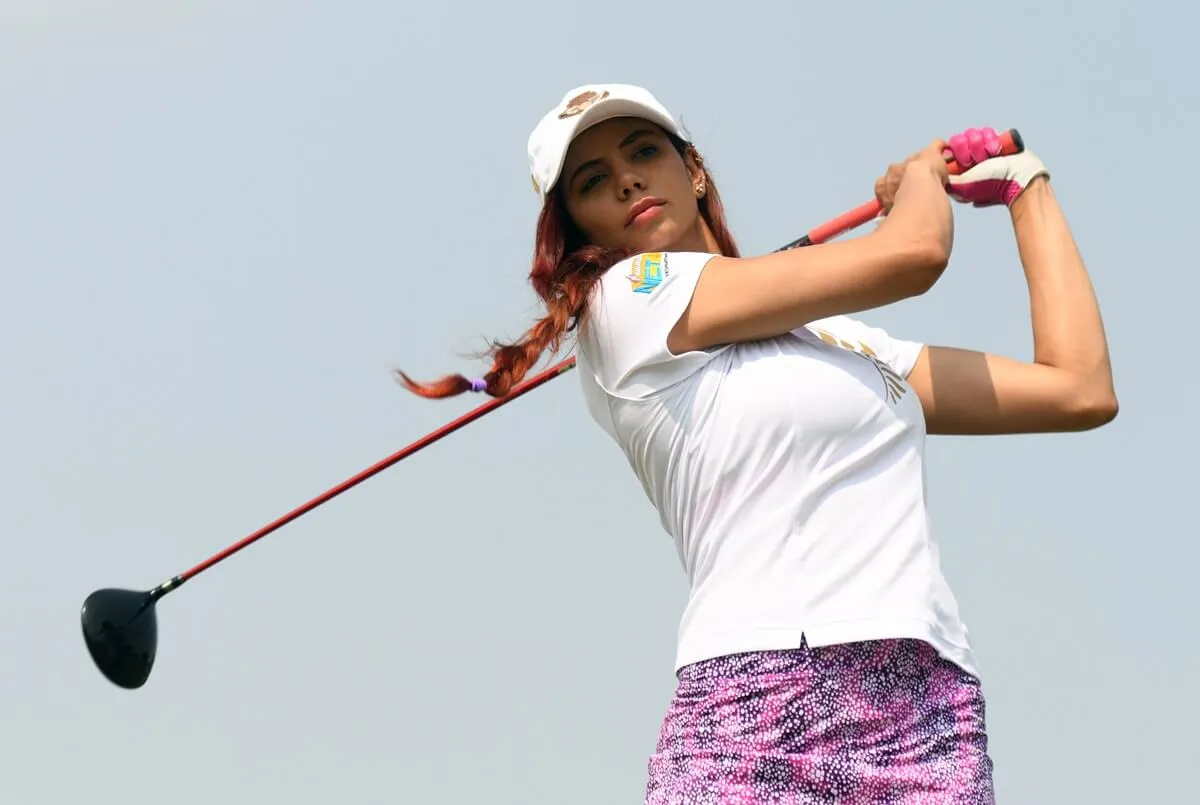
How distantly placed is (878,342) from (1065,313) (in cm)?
37

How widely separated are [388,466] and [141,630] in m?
0.89

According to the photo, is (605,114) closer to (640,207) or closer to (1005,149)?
(640,207)

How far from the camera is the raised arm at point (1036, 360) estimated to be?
3.56 meters

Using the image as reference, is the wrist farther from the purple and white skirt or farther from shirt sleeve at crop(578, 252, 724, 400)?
Answer: the purple and white skirt

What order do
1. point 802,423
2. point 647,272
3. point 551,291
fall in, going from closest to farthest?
point 802,423, point 647,272, point 551,291

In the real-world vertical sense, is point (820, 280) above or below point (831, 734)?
above

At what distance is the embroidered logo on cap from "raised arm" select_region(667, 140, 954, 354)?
20.6 inches

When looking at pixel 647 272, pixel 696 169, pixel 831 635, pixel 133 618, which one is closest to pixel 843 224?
pixel 696 169

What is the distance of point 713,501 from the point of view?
10.4ft

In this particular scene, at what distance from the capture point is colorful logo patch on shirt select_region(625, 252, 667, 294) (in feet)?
10.9

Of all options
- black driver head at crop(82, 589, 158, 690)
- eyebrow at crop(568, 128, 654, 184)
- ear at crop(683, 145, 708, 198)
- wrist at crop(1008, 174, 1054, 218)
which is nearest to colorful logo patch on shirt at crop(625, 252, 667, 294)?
eyebrow at crop(568, 128, 654, 184)

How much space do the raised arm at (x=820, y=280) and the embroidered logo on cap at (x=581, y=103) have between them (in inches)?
20.6

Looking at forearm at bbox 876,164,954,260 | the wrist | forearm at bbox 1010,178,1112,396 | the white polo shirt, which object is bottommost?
the white polo shirt

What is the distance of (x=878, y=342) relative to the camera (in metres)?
3.64
